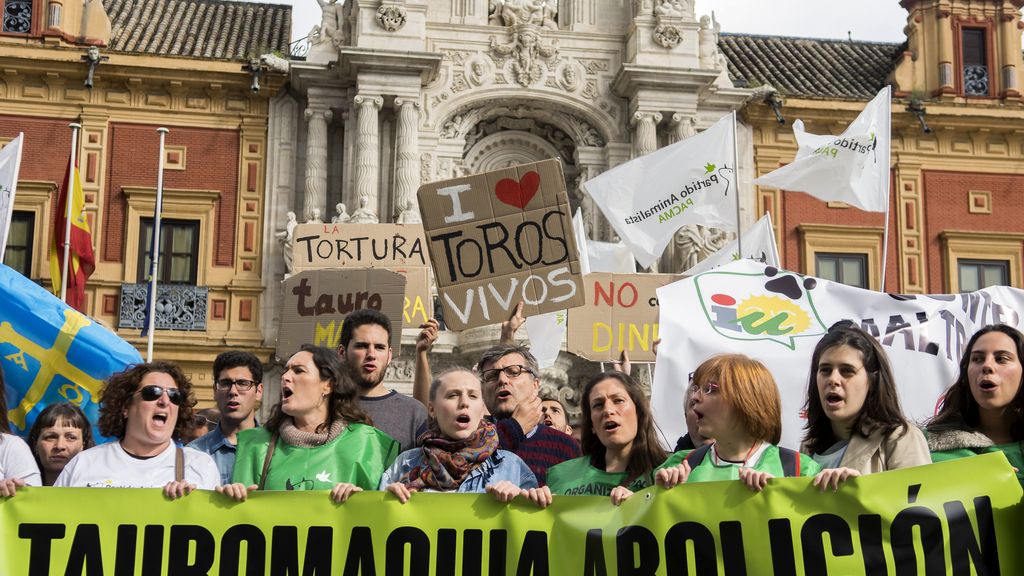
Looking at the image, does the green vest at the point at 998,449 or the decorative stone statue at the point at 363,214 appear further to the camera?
the decorative stone statue at the point at 363,214

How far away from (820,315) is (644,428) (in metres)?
3.69

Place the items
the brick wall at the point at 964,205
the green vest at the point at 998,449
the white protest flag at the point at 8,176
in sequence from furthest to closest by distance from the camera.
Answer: the brick wall at the point at 964,205 → the white protest flag at the point at 8,176 → the green vest at the point at 998,449

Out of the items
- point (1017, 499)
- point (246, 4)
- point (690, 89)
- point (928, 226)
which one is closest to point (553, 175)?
point (1017, 499)

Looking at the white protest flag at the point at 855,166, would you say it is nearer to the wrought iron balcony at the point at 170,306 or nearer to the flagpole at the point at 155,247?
the flagpole at the point at 155,247

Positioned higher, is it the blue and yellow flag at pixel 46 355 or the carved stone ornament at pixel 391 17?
the carved stone ornament at pixel 391 17

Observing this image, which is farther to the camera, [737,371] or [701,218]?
[701,218]

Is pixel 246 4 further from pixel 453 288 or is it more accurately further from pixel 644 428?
pixel 644 428

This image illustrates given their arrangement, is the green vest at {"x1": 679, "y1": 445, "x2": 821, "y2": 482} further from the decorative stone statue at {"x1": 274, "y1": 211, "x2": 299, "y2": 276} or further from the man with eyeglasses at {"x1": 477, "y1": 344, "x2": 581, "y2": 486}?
the decorative stone statue at {"x1": 274, "y1": 211, "x2": 299, "y2": 276}

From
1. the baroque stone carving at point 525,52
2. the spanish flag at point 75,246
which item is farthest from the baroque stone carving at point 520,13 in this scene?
the spanish flag at point 75,246

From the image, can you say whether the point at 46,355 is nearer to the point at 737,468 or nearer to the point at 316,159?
the point at 737,468

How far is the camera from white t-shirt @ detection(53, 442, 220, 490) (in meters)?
5.69

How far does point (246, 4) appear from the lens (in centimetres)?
2462

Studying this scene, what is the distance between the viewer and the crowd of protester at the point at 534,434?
5215 millimetres

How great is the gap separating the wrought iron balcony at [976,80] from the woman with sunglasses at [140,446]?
20.5m
